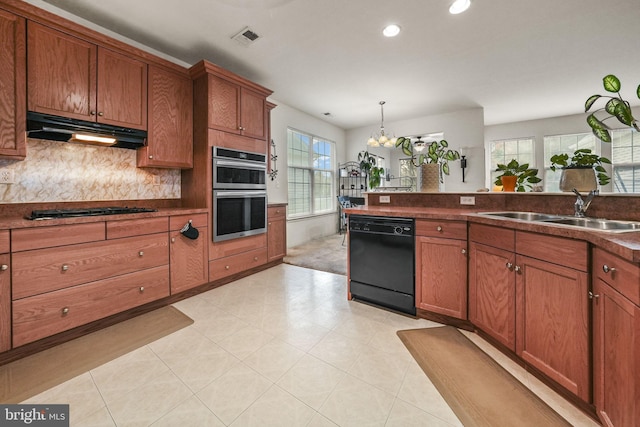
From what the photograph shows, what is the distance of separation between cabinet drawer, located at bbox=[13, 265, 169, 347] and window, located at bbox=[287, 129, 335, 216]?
10.3 feet

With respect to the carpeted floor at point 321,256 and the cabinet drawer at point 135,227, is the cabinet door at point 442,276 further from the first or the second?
the cabinet drawer at point 135,227

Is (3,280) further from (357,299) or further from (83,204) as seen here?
(357,299)

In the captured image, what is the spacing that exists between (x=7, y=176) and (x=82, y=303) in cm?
116

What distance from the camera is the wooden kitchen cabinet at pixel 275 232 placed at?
144 inches

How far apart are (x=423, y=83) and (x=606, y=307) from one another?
12.6 feet

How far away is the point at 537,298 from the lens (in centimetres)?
144

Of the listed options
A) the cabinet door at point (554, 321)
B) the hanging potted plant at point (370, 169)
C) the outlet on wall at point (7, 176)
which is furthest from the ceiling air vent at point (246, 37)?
the hanging potted plant at point (370, 169)

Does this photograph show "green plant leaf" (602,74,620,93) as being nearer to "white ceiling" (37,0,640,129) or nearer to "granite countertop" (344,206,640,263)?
"granite countertop" (344,206,640,263)

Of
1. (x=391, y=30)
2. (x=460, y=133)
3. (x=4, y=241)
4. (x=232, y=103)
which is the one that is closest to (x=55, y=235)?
(x=4, y=241)

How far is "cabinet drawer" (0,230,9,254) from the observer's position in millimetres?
1602

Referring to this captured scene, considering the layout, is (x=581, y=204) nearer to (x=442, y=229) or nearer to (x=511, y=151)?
(x=442, y=229)

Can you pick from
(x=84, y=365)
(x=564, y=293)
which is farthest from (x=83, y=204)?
(x=564, y=293)

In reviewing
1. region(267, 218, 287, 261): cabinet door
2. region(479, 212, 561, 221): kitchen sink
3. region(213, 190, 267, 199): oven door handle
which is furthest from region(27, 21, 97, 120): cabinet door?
region(479, 212, 561, 221): kitchen sink

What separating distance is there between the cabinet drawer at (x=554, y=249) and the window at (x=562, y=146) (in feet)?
19.8
